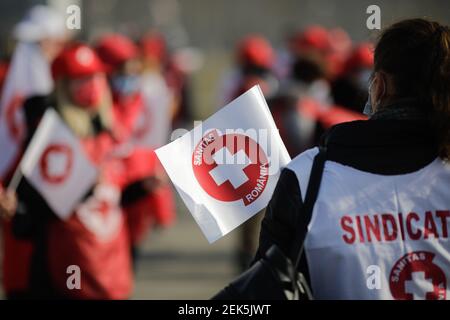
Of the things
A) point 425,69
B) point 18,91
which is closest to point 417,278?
point 425,69

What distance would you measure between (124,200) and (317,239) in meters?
3.14

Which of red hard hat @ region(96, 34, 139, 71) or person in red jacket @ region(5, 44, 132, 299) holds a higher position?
red hard hat @ region(96, 34, 139, 71)

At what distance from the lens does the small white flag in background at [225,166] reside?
3041mm

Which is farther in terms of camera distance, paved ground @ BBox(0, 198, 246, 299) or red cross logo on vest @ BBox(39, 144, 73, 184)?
paved ground @ BBox(0, 198, 246, 299)

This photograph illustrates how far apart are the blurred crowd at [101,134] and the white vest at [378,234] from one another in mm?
2800

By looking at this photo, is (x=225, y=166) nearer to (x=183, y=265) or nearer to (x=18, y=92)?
(x=18, y=92)

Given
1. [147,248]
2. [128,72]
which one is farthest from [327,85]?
[147,248]

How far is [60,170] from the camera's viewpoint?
527 centimetres

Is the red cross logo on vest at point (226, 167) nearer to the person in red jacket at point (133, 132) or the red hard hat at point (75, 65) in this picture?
the red hard hat at point (75, 65)

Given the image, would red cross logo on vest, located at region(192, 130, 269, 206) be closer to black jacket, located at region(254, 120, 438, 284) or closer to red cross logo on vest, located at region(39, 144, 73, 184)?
black jacket, located at region(254, 120, 438, 284)

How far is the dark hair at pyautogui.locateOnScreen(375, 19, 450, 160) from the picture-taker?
2748 millimetres

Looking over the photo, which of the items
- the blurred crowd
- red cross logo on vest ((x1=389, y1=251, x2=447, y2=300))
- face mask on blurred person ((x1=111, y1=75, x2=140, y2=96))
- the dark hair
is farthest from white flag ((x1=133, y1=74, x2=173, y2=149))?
red cross logo on vest ((x1=389, y1=251, x2=447, y2=300))

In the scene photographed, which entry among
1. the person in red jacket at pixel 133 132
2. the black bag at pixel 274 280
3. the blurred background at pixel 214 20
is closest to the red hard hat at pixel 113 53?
the person in red jacket at pixel 133 132
